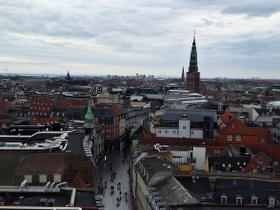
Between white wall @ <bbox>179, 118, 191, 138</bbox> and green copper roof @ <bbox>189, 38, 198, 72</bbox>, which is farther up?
green copper roof @ <bbox>189, 38, 198, 72</bbox>

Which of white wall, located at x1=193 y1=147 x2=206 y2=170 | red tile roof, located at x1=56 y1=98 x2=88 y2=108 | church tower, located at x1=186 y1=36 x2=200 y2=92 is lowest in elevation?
white wall, located at x1=193 y1=147 x2=206 y2=170

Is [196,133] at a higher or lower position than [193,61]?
lower

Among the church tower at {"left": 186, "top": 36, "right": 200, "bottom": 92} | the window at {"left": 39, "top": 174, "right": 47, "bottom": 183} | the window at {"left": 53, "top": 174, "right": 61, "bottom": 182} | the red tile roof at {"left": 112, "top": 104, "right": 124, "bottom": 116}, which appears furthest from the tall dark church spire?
the window at {"left": 39, "top": 174, "right": 47, "bottom": 183}

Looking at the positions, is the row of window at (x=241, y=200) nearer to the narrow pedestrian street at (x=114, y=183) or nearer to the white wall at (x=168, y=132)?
the narrow pedestrian street at (x=114, y=183)

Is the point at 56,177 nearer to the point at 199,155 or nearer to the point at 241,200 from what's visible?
the point at 241,200

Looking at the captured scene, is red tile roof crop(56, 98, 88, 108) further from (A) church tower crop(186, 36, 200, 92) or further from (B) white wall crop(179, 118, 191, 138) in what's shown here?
(B) white wall crop(179, 118, 191, 138)

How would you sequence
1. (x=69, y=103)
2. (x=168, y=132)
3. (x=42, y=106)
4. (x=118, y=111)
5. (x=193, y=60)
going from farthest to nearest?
(x=193, y=60), (x=69, y=103), (x=42, y=106), (x=118, y=111), (x=168, y=132)

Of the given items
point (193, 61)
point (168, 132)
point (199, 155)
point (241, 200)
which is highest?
point (193, 61)

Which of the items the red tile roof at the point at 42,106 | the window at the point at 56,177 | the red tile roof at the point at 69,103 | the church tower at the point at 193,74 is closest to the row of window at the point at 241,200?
the window at the point at 56,177

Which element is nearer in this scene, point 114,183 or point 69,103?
point 114,183

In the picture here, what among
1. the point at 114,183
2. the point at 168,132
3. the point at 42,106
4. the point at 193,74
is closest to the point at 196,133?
the point at 168,132
